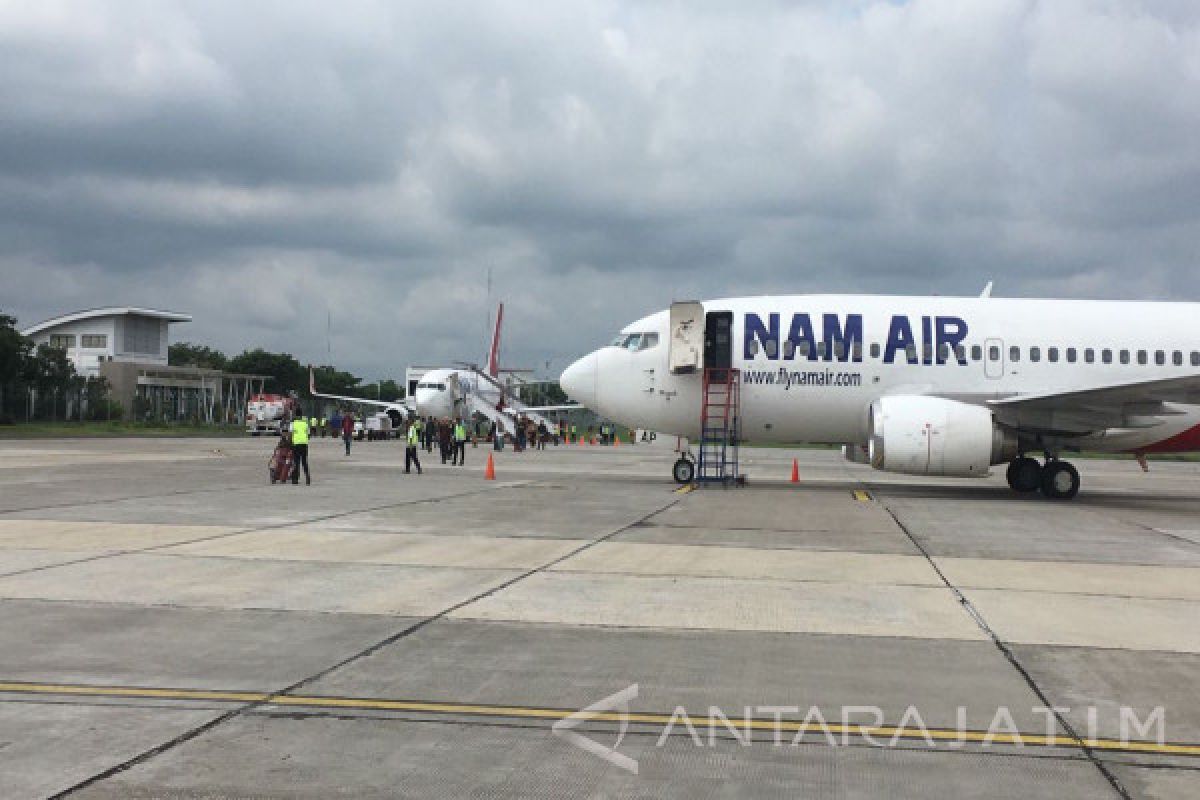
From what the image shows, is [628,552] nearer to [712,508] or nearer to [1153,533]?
[712,508]

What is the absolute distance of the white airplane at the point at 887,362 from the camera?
20938 mm

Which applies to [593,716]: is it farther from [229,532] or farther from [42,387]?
[42,387]

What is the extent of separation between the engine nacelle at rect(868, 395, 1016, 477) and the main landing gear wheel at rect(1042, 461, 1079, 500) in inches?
89.7

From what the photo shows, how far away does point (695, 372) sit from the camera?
70.1ft

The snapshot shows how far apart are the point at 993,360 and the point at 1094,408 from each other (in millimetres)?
2378

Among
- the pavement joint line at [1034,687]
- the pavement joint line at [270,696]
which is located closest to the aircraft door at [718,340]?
the pavement joint line at [1034,687]

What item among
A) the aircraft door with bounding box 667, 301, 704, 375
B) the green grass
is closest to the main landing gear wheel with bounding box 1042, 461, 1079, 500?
the aircraft door with bounding box 667, 301, 704, 375

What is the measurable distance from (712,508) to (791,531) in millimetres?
3225

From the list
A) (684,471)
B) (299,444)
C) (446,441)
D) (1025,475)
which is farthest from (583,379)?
(446,441)

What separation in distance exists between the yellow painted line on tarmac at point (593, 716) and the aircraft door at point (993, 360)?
17.0 meters

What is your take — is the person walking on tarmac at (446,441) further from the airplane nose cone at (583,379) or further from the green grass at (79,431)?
the green grass at (79,431)

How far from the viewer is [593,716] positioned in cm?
524

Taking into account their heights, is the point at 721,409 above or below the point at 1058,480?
above

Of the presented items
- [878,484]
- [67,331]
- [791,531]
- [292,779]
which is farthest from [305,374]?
[292,779]
